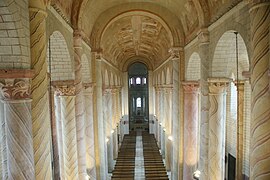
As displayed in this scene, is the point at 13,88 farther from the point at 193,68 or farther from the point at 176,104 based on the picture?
the point at 176,104

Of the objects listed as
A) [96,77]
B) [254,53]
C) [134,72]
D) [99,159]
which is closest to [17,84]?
[254,53]

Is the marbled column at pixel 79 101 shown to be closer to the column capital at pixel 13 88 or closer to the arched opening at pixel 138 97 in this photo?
the column capital at pixel 13 88

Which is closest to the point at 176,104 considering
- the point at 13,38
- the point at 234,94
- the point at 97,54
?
the point at 234,94

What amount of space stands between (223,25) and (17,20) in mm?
5304

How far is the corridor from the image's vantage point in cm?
1750

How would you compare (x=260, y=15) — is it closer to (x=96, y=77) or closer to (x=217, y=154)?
(x=217, y=154)

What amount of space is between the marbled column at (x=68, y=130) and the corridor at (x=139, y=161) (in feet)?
31.6

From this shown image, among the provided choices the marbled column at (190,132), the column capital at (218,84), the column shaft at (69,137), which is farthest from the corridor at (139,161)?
the column capital at (218,84)

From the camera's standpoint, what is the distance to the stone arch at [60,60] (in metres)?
7.40

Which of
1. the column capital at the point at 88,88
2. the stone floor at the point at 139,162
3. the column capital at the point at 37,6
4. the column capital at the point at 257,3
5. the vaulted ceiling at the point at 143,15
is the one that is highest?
the vaulted ceiling at the point at 143,15

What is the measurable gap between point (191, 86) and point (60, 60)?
263 inches

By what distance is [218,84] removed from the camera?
8.19 meters

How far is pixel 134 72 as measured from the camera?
117 feet

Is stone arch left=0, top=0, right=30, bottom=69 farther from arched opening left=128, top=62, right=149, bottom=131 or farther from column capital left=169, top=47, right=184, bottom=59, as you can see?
arched opening left=128, top=62, right=149, bottom=131
